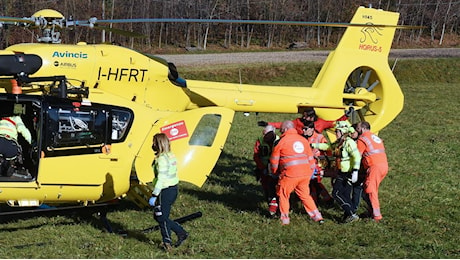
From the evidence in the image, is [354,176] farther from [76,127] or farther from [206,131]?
[76,127]

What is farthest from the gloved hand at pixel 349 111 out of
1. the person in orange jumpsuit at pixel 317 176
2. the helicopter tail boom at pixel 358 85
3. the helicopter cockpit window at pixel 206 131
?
the helicopter cockpit window at pixel 206 131

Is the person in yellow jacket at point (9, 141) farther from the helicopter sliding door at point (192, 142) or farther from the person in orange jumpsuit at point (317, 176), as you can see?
the person in orange jumpsuit at point (317, 176)

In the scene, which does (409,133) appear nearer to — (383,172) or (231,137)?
(231,137)

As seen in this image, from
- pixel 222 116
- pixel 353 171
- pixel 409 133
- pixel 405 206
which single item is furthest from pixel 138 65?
pixel 409 133

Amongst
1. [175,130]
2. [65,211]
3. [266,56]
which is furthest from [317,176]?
[266,56]

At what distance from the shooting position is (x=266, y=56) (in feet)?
135

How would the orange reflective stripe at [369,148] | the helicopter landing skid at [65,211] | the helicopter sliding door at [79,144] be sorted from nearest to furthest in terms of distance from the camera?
the helicopter sliding door at [79,144]
the helicopter landing skid at [65,211]
the orange reflective stripe at [369,148]

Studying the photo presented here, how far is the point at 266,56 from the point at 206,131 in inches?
1285

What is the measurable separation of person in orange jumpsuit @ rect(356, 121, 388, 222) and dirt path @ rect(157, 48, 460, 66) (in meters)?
26.6

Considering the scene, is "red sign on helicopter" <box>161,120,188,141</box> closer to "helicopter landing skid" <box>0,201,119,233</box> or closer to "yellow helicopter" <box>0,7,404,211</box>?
"yellow helicopter" <box>0,7,404,211</box>

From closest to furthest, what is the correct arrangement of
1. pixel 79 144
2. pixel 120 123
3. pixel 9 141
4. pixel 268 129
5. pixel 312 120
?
pixel 9 141 < pixel 79 144 < pixel 120 123 < pixel 268 129 < pixel 312 120

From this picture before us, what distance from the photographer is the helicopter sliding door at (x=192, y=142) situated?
8.88m

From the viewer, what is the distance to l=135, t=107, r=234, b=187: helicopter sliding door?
29.1 feet

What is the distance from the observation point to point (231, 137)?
61.7 ft
